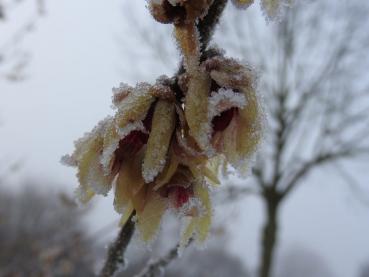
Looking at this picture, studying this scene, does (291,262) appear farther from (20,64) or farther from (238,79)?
(238,79)

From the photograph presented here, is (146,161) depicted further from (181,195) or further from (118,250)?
(118,250)

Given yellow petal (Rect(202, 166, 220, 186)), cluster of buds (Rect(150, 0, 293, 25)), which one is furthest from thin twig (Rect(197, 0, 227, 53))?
yellow petal (Rect(202, 166, 220, 186))

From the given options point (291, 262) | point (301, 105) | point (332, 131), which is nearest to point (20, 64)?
point (301, 105)

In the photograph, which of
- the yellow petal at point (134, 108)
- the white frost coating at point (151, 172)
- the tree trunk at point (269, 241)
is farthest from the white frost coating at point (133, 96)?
the tree trunk at point (269, 241)

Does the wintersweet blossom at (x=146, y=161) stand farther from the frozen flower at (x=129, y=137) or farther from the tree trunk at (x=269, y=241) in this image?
the tree trunk at (x=269, y=241)

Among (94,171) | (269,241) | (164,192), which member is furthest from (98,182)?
(269,241)

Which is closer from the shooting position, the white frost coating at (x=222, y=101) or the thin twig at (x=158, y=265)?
the white frost coating at (x=222, y=101)

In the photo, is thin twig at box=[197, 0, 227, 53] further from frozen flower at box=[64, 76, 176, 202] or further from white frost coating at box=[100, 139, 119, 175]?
white frost coating at box=[100, 139, 119, 175]
